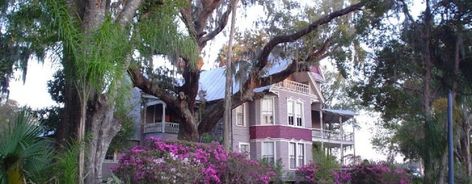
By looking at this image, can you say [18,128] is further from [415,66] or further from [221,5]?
[221,5]

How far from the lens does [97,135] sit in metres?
10.9

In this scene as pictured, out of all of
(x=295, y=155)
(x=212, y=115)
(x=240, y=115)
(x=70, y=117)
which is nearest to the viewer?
(x=70, y=117)

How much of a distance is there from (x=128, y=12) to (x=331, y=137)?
31.9 m

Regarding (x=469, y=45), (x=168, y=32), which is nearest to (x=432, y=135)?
(x=469, y=45)

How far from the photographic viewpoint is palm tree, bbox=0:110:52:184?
703cm

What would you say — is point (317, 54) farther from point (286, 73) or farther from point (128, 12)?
point (128, 12)

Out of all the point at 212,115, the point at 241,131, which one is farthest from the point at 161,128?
the point at 212,115

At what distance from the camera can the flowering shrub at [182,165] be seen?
50.1 ft

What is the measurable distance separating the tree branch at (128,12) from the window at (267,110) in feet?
79.7

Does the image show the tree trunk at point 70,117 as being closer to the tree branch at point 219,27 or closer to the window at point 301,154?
the tree branch at point 219,27

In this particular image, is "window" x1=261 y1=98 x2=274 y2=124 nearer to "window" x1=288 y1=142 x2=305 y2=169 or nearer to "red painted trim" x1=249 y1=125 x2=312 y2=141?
"red painted trim" x1=249 y1=125 x2=312 y2=141

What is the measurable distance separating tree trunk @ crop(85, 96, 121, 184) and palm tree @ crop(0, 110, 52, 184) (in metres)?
2.15

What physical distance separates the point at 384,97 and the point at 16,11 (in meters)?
16.3

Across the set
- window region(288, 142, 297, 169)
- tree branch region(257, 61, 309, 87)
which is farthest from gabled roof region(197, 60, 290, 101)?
window region(288, 142, 297, 169)
